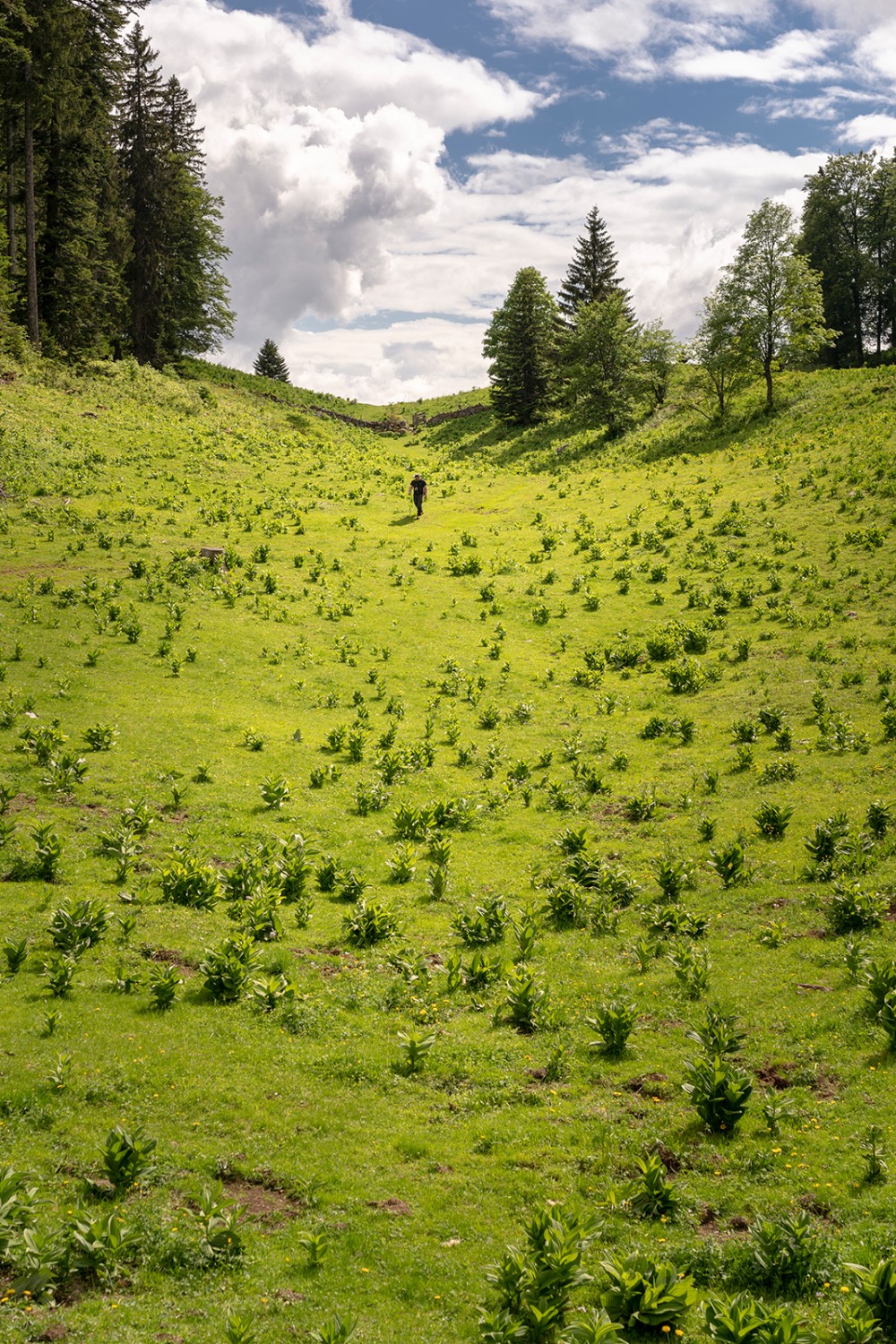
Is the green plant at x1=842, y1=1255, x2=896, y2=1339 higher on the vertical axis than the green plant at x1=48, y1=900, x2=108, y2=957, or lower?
lower

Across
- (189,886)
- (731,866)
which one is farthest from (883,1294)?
(189,886)

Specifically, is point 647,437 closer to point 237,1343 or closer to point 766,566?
point 766,566

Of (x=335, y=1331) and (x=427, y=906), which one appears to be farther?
(x=427, y=906)

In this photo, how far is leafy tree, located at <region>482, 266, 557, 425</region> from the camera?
237 feet

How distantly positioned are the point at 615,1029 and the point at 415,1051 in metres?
2.98

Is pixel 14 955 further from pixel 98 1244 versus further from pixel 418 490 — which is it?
pixel 418 490

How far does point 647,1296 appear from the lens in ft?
24.2

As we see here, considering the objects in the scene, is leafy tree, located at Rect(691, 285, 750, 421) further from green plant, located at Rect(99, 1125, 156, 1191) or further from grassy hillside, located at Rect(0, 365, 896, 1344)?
green plant, located at Rect(99, 1125, 156, 1191)

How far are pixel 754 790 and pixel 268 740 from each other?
43.7ft

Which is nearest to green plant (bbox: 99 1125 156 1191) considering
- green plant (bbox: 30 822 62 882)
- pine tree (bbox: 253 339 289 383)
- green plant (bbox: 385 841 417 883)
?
green plant (bbox: 30 822 62 882)

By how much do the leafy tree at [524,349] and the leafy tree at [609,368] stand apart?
10318mm

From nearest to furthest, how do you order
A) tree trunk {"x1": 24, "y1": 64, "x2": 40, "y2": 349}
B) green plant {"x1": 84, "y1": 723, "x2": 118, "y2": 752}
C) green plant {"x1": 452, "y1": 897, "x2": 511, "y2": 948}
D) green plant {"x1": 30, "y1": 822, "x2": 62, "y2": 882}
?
green plant {"x1": 452, "y1": 897, "x2": 511, "y2": 948} → green plant {"x1": 30, "y1": 822, "x2": 62, "y2": 882} → green plant {"x1": 84, "y1": 723, "x2": 118, "y2": 752} → tree trunk {"x1": 24, "y1": 64, "x2": 40, "y2": 349}

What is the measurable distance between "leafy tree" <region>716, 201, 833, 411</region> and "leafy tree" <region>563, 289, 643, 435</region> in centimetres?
954

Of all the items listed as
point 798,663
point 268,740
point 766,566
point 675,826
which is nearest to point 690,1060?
point 675,826
